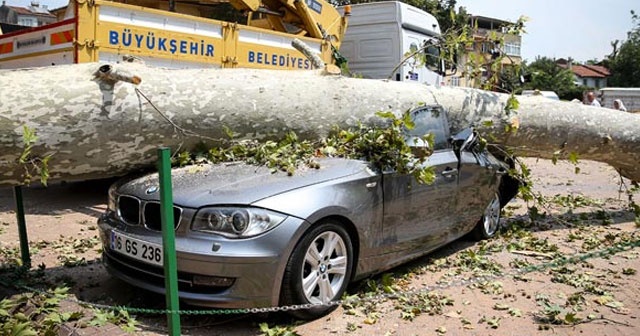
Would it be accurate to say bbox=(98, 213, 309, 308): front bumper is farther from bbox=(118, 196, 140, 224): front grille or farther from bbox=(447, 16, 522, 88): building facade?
bbox=(447, 16, 522, 88): building facade

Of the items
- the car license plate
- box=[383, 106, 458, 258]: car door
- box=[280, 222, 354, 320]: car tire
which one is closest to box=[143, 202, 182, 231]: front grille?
the car license plate

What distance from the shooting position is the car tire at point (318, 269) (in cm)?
365

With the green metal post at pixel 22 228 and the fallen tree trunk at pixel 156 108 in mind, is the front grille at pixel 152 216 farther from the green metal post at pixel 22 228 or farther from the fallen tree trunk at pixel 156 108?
the green metal post at pixel 22 228

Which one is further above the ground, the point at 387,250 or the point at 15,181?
the point at 15,181

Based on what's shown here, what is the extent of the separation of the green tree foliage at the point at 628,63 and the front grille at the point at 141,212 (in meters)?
76.3

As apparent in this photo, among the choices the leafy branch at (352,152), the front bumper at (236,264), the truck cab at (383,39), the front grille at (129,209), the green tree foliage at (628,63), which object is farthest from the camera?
the green tree foliage at (628,63)

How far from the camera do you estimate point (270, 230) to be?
11.6 ft

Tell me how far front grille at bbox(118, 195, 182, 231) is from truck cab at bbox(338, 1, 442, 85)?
29.3ft

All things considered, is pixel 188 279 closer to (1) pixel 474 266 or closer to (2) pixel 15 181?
(2) pixel 15 181

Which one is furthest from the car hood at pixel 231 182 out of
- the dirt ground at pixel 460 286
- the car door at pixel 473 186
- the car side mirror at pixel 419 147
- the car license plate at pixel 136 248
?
the car door at pixel 473 186

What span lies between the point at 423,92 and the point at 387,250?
2138mm

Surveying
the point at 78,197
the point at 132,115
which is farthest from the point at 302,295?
the point at 78,197

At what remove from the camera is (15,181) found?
4.02 meters

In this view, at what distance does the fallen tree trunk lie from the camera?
3918mm
